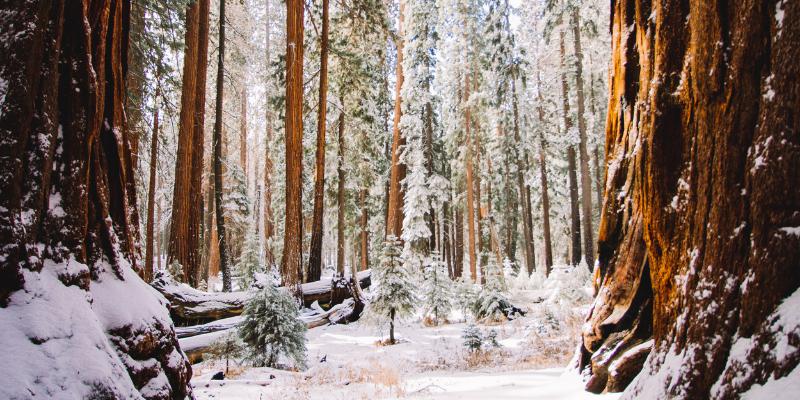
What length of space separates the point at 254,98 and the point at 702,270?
32198 millimetres

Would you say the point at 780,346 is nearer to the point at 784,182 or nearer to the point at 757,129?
the point at 784,182

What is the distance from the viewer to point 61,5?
2291mm

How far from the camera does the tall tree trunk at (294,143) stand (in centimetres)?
1114

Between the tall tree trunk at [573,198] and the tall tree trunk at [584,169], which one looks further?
the tall tree trunk at [573,198]

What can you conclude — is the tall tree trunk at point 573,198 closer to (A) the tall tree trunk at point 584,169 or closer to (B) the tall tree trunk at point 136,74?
(A) the tall tree trunk at point 584,169

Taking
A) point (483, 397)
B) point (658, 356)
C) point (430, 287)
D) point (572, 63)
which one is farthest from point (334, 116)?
point (658, 356)

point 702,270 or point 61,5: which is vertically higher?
point 61,5

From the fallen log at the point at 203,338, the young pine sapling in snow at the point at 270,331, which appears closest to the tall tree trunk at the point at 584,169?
the fallen log at the point at 203,338

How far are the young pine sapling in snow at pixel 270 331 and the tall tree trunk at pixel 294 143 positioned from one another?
11.9 feet

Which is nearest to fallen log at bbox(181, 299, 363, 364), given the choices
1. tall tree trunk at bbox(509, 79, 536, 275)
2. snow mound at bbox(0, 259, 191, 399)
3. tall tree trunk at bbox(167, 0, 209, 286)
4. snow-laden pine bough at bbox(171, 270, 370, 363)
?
snow-laden pine bough at bbox(171, 270, 370, 363)

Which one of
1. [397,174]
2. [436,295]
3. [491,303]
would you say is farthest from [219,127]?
[491,303]

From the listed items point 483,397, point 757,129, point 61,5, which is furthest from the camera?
point 483,397

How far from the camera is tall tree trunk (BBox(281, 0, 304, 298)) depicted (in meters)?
11.1

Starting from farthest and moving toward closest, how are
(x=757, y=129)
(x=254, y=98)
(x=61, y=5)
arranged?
1. (x=254, y=98)
2. (x=61, y=5)
3. (x=757, y=129)
